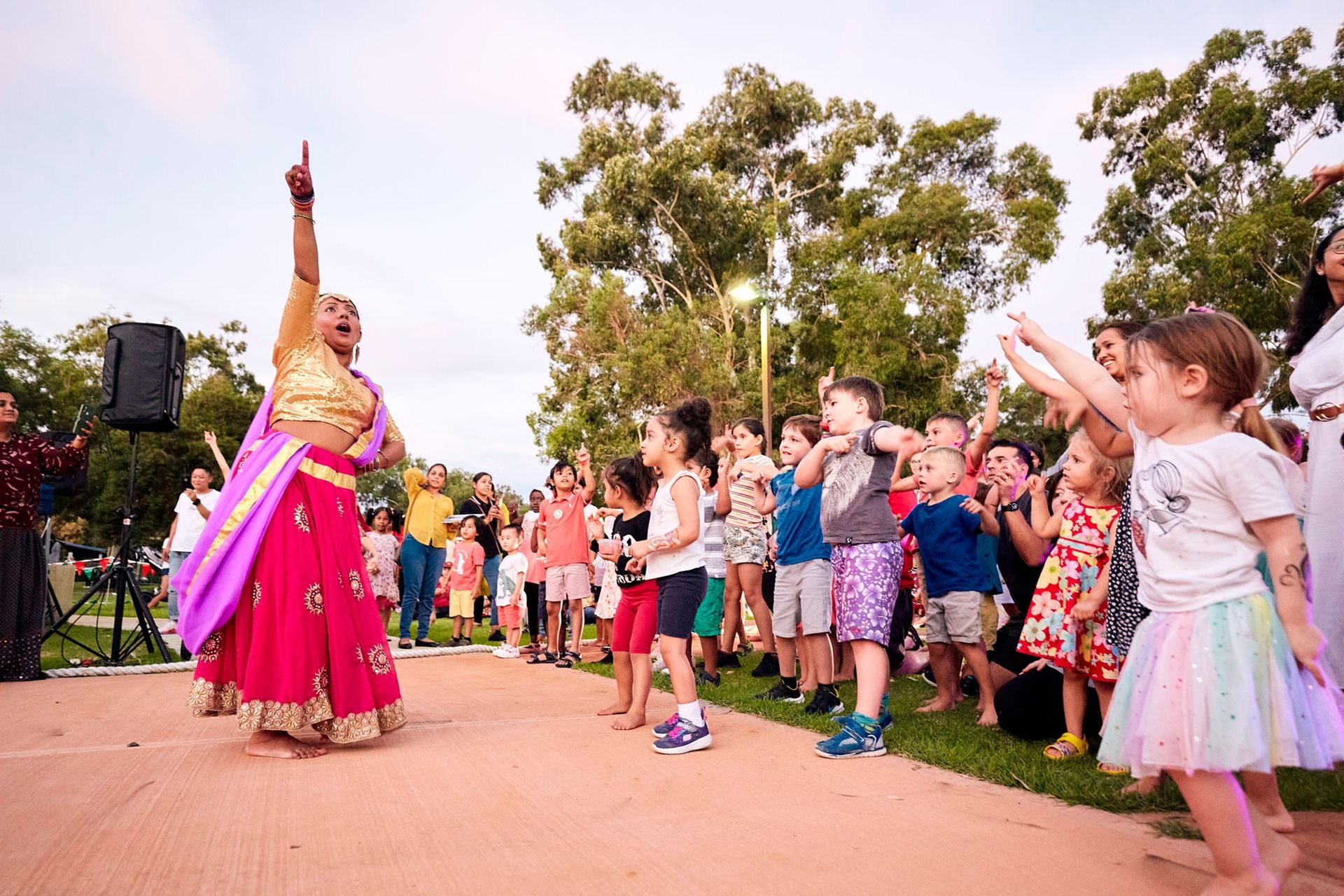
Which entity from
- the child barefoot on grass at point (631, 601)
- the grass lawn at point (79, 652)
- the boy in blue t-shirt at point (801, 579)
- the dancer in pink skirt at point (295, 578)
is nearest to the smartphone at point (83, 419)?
the grass lawn at point (79, 652)

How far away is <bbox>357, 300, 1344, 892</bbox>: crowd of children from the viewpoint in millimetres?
1993

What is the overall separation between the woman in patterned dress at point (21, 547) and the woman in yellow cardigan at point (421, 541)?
354cm

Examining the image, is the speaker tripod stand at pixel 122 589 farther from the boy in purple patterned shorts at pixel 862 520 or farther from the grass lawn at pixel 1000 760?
the boy in purple patterned shorts at pixel 862 520

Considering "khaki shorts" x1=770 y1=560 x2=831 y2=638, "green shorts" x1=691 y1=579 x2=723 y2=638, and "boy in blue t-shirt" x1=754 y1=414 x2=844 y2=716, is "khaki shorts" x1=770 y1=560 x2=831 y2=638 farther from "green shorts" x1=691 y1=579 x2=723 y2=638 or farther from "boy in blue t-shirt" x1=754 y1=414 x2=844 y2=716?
"green shorts" x1=691 y1=579 x2=723 y2=638

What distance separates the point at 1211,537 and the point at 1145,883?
0.87 metres

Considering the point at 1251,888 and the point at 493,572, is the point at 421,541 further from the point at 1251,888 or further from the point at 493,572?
the point at 1251,888

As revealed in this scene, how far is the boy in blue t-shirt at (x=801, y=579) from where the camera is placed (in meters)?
5.11

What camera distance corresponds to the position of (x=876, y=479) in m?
4.21

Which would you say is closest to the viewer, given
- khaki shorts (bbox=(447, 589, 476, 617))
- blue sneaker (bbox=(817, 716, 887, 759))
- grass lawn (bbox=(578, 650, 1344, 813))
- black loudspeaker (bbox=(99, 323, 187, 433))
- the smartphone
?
grass lawn (bbox=(578, 650, 1344, 813))

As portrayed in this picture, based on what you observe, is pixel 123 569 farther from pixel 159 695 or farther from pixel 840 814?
pixel 840 814

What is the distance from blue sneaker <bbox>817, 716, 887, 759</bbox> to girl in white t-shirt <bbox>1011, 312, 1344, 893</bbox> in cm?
153

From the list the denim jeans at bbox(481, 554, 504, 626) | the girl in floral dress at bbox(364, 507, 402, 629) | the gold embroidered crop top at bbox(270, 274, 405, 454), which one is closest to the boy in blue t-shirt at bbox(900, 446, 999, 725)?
the gold embroidered crop top at bbox(270, 274, 405, 454)

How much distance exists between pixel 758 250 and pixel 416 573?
73.6 ft

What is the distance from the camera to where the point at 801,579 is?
532cm
